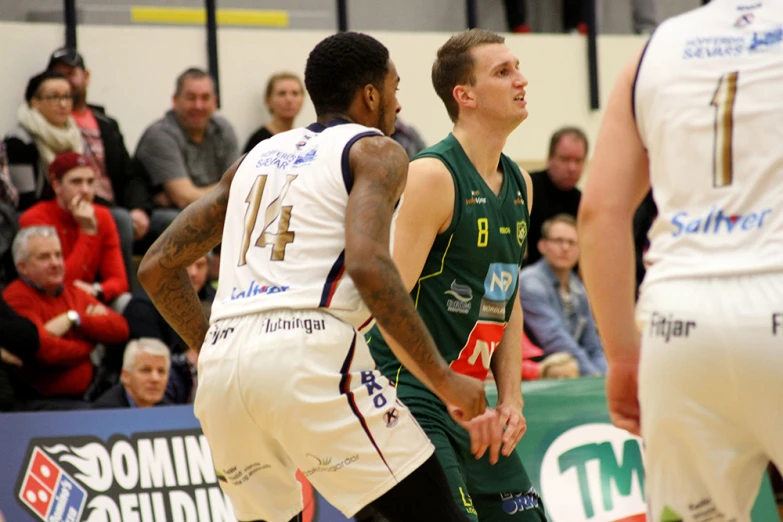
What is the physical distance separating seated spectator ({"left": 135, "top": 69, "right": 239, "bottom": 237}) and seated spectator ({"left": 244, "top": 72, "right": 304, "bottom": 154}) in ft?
1.29

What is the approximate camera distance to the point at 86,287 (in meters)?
8.19

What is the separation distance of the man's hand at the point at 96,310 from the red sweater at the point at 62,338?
0.09ft

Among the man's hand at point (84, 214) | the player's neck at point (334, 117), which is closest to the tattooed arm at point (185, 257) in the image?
the player's neck at point (334, 117)

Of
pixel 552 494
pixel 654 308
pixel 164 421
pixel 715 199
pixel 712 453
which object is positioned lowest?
pixel 552 494

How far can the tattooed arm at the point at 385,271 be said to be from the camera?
3.52 metres

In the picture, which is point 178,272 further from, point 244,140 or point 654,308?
point 244,140

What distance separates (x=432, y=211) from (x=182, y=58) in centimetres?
679

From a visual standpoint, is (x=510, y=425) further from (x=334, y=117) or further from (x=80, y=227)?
(x=80, y=227)

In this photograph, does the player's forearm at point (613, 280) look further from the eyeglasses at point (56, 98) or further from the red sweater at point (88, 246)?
the eyeglasses at point (56, 98)

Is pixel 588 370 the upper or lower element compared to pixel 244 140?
lower

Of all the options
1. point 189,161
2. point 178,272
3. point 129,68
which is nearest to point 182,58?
point 129,68

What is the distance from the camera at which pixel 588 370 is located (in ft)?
29.0

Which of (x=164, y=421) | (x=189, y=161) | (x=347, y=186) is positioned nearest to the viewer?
(x=347, y=186)

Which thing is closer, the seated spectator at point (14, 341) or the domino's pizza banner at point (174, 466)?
the domino's pizza banner at point (174, 466)
